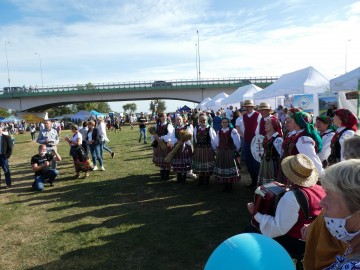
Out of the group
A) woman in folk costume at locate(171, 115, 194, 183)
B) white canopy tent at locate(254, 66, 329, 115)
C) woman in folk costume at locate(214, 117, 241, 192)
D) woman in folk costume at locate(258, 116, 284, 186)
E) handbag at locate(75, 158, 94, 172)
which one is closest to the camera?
woman in folk costume at locate(258, 116, 284, 186)

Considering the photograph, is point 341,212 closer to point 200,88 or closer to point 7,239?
point 7,239

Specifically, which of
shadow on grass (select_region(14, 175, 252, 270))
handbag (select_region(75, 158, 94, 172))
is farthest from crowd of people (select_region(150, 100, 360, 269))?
handbag (select_region(75, 158, 94, 172))

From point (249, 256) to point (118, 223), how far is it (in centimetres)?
415

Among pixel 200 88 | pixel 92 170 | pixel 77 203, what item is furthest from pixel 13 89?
pixel 77 203

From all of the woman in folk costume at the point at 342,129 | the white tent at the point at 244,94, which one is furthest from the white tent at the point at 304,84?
the woman in folk costume at the point at 342,129

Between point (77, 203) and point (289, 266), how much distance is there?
5.77 m

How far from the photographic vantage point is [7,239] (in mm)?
4965

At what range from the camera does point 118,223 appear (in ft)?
17.4

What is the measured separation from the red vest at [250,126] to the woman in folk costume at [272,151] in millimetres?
1922

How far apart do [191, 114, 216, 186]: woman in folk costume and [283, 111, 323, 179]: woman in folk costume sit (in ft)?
8.78

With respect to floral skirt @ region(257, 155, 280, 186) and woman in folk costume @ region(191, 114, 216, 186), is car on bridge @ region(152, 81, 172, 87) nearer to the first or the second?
woman in folk costume @ region(191, 114, 216, 186)

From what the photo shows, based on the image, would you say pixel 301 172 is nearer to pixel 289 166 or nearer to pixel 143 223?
pixel 289 166

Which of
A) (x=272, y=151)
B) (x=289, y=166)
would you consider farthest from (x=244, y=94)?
(x=289, y=166)

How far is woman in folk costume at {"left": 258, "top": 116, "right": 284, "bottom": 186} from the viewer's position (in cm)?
478
